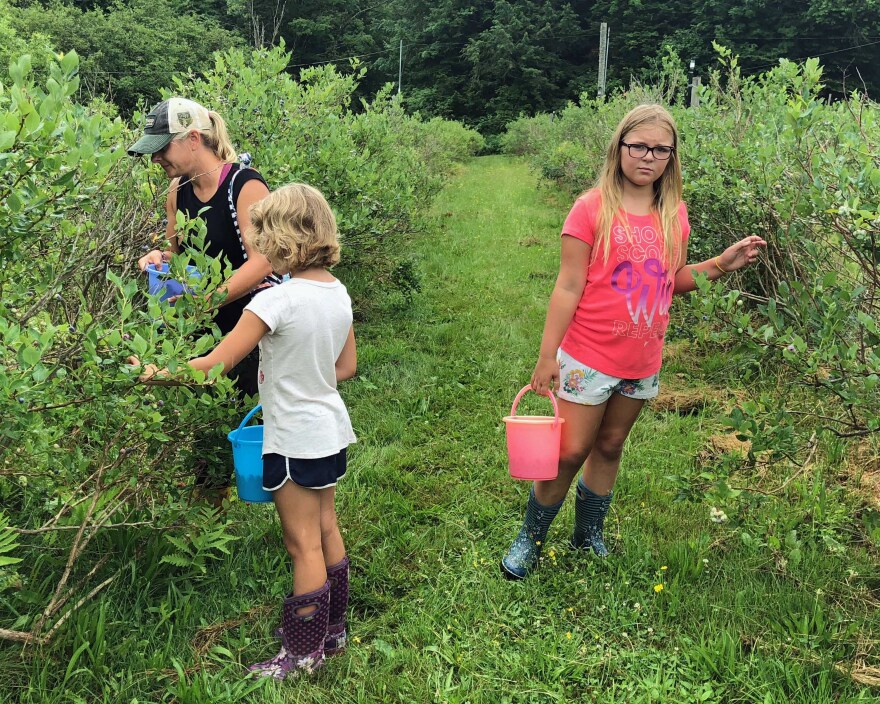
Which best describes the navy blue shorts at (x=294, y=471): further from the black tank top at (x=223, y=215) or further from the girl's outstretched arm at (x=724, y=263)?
the girl's outstretched arm at (x=724, y=263)

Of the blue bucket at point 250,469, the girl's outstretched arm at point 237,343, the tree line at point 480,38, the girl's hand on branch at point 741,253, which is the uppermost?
the tree line at point 480,38

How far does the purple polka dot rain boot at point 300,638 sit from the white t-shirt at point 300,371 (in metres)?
0.51

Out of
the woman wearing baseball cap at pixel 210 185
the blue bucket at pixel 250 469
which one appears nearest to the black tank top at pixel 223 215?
the woman wearing baseball cap at pixel 210 185

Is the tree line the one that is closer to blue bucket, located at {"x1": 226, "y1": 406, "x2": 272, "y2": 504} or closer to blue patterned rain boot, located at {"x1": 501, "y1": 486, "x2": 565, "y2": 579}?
blue bucket, located at {"x1": 226, "y1": 406, "x2": 272, "y2": 504}

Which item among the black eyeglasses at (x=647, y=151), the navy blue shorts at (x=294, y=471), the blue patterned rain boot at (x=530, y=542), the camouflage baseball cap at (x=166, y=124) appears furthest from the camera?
the blue patterned rain boot at (x=530, y=542)

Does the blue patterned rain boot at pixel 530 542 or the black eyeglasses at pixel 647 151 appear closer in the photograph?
the black eyeglasses at pixel 647 151

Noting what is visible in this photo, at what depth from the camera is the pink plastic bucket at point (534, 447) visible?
240 cm

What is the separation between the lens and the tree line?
32.8 meters

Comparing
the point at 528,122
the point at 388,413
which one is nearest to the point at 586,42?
the point at 528,122

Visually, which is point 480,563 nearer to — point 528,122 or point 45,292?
point 45,292

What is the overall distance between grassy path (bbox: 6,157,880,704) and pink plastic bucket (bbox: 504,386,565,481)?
1.94ft

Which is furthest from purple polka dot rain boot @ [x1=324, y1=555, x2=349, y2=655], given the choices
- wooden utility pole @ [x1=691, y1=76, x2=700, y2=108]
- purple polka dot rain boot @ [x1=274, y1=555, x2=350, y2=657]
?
wooden utility pole @ [x1=691, y1=76, x2=700, y2=108]

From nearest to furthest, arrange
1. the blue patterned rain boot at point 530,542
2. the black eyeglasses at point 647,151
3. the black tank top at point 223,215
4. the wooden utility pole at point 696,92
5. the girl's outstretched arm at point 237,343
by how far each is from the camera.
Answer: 1. the girl's outstretched arm at point 237,343
2. the black eyeglasses at point 647,151
3. the black tank top at point 223,215
4. the blue patterned rain boot at point 530,542
5. the wooden utility pole at point 696,92

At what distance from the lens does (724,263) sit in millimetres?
2461
